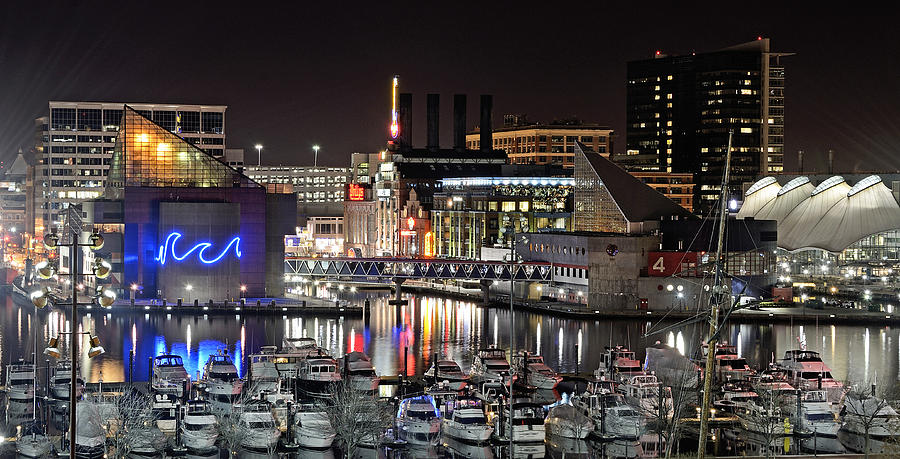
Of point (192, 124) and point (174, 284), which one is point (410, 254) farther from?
point (174, 284)

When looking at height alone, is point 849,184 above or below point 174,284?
above

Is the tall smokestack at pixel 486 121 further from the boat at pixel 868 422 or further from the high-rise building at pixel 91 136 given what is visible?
the boat at pixel 868 422

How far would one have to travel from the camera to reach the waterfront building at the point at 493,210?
111062mm

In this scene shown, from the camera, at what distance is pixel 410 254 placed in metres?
118

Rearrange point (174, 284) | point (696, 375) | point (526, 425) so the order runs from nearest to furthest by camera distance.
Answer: point (526, 425) → point (696, 375) → point (174, 284)

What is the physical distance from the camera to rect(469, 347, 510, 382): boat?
48.2 m

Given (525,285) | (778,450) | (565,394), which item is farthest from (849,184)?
(778,450)

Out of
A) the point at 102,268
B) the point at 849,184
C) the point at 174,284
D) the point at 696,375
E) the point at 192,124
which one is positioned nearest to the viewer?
Result: the point at 102,268

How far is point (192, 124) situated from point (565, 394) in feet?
279

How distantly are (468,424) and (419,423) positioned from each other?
1.38 metres

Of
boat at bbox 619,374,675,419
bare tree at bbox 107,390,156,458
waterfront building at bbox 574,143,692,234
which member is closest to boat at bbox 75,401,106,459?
bare tree at bbox 107,390,156,458

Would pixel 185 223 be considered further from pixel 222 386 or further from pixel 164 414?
pixel 164 414

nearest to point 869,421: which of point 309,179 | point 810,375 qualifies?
point 810,375

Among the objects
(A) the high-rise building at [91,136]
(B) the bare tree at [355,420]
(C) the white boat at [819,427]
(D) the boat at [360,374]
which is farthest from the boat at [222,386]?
(A) the high-rise building at [91,136]
